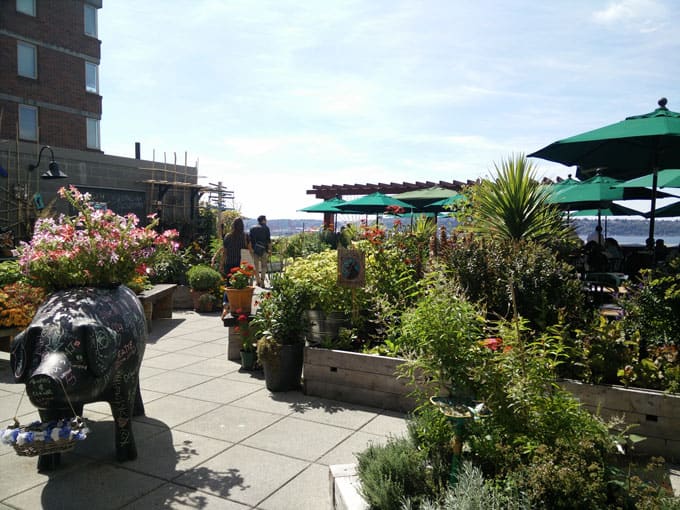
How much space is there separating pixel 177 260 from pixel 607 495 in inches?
408

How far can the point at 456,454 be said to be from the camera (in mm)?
2764

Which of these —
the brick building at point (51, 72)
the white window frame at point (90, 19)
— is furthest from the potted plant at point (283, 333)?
the white window frame at point (90, 19)

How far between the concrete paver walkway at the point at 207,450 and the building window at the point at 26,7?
67.8ft

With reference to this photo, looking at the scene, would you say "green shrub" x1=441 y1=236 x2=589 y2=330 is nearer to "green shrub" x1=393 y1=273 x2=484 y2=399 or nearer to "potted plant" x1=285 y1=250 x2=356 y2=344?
"potted plant" x1=285 y1=250 x2=356 y2=344

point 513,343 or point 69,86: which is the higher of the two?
point 69,86

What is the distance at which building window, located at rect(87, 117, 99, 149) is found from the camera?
23.6 meters

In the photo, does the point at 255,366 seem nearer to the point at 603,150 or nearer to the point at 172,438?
the point at 172,438

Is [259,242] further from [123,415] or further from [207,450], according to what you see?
[123,415]

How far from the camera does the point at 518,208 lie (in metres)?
6.82

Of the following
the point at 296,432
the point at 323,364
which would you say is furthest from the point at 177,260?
the point at 296,432

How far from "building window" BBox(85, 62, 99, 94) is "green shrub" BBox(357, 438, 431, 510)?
25430 millimetres

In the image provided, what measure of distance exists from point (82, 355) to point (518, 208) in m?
5.63

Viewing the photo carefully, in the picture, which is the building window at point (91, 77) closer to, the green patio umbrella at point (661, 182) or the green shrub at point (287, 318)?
the green shrub at point (287, 318)

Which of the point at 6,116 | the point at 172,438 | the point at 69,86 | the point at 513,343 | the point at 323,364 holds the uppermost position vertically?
the point at 69,86
